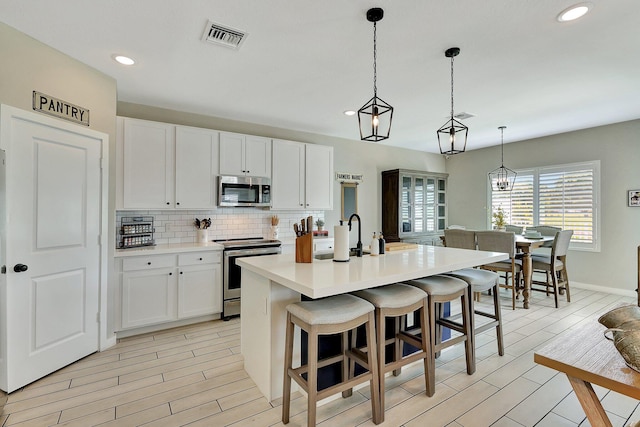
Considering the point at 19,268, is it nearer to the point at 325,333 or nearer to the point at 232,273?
the point at 232,273

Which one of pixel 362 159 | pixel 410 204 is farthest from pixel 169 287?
pixel 410 204

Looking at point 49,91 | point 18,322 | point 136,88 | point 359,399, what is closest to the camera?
point 359,399

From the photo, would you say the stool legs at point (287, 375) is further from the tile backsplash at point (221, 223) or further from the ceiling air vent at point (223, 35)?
the tile backsplash at point (221, 223)

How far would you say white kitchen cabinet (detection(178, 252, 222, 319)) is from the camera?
351 cm

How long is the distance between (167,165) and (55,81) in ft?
4.22

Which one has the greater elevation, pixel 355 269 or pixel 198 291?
pixel 355 269

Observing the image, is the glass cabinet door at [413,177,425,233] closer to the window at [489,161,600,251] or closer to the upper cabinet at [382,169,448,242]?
the upper cabinet at [382,169,448,242]

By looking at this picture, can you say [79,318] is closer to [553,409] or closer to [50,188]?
[50,188]

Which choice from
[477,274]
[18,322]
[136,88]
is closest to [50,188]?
[18,322]

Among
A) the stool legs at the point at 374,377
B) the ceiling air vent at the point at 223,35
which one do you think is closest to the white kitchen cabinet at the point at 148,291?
the ceiling air vent at the point at 223,35

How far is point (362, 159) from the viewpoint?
5.84 m

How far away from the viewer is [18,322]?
2330mm

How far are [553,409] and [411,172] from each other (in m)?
4.36

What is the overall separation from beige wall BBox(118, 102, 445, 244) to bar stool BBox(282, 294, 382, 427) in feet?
10.8
